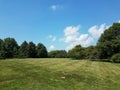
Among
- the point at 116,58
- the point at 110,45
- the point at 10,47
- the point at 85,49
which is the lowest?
the point at 116,58

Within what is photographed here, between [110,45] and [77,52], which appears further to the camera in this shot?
[77,52]

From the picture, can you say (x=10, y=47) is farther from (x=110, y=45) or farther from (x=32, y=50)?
(x=110, y=45)

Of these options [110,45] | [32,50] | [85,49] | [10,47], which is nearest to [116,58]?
[110,45]

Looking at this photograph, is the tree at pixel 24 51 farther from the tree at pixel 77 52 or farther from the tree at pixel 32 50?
the tree at pixel 77 52

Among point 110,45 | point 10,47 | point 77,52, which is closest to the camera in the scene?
point 110,45

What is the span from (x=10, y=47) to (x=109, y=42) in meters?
65.3

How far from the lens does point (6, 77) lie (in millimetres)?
16516

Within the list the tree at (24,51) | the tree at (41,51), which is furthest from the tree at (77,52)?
the tree at (41,51)

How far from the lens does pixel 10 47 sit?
110750mm

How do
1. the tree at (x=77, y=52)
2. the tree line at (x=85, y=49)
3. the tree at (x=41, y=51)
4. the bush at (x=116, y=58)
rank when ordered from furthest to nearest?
1. the tree at (x=41, y=51)
2. the tree at (x=77, y=52)
3. the tree line at (x=85, y=49)
4. the bush at (x=116, y=58)

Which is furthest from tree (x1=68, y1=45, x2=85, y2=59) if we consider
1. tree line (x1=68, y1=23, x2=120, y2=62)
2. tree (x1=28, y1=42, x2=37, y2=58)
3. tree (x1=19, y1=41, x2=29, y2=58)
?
tree (x1=19, y1=41, x2=29, y2=58)

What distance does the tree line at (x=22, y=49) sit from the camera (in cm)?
10449

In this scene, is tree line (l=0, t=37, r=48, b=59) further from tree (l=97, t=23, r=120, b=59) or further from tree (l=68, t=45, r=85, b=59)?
tree (l=97, t=23, r=120, b=59)

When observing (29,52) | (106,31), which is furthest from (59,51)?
(106,31)
